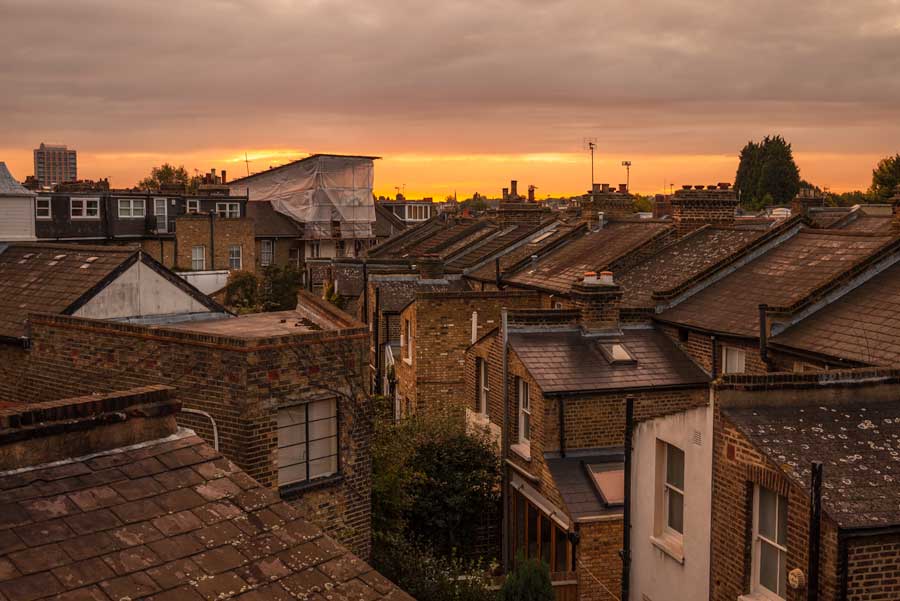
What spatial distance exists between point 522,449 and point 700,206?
13345mm

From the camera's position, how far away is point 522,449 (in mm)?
20203

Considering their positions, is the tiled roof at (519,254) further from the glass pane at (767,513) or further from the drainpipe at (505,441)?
the glass pane at (767,513)

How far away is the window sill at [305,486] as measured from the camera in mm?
13172

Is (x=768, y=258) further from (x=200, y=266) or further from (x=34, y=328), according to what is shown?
(x=200, y=266)

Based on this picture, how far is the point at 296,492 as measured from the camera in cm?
1332

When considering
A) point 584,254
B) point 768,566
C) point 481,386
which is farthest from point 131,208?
point 768,566

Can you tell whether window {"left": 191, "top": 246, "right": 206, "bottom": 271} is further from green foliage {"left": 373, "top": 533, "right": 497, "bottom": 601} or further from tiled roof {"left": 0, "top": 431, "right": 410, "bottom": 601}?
tiled roof {"left": 0, "top": 431, "right": 410, "bottom": 601}

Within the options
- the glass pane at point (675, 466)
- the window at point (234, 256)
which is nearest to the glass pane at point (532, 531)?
the glass pane at point (675, 466)

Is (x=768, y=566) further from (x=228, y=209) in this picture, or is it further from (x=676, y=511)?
(x=228, y=209)

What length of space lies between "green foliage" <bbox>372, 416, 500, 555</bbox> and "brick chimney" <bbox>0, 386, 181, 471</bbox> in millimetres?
11590

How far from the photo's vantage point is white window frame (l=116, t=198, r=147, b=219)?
55719mm

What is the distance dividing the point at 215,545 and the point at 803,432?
7975mm

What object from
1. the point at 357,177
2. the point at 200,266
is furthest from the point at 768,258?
the point at 357,177

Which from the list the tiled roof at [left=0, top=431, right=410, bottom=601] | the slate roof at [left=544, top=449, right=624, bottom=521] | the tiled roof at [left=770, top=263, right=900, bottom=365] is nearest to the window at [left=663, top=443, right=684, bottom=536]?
the slate roof at [left=544, top=449, right=624, bottom=521]
